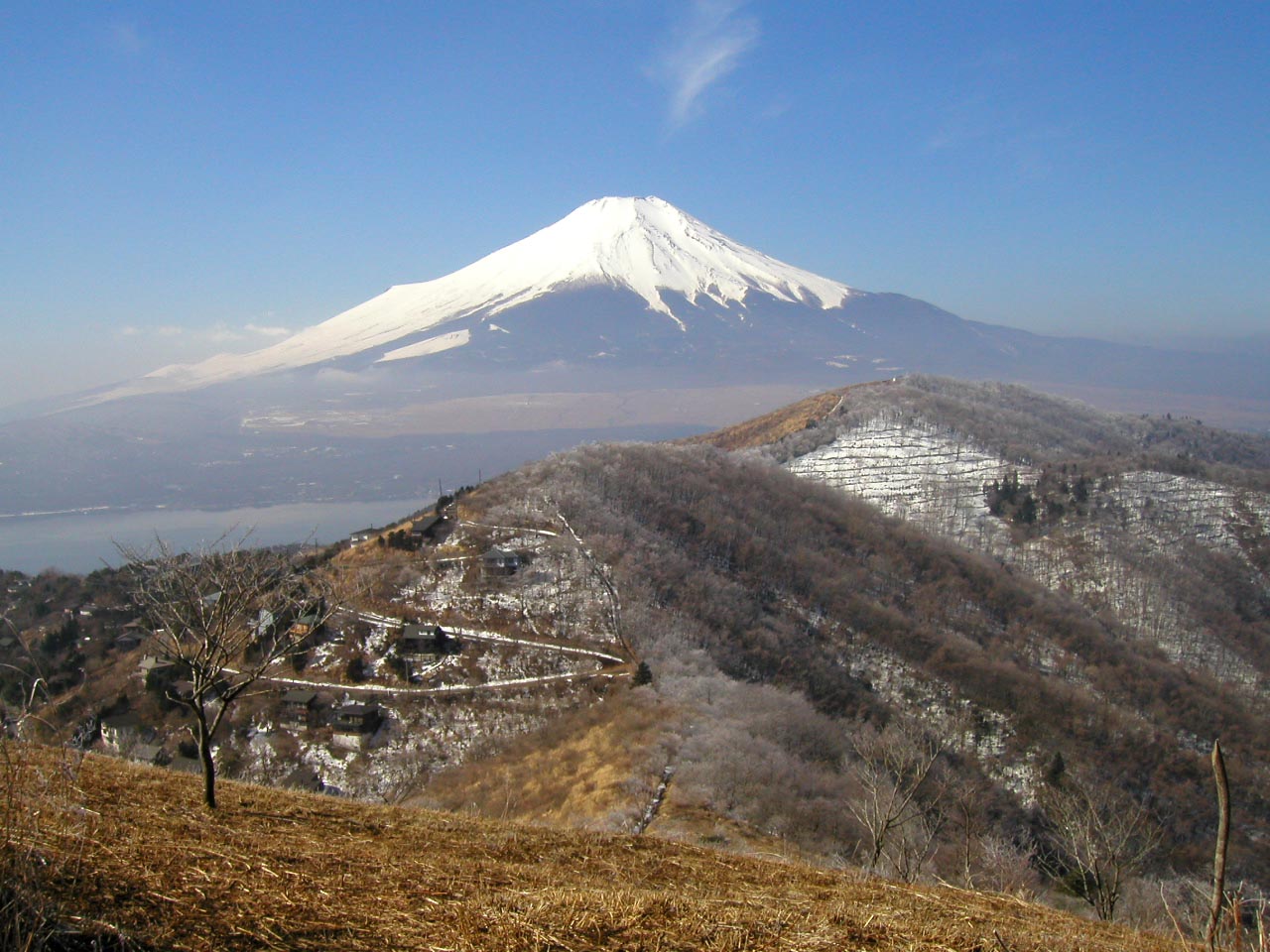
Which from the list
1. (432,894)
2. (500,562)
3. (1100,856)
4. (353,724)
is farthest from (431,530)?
(432,894)

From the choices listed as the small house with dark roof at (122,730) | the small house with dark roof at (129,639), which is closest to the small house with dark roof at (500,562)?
the small house with dark roof at (122,730)

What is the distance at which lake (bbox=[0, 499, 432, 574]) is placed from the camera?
69.8 metres

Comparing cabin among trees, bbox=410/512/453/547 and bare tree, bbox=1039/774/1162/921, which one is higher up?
cabin among trees, bbox=410/512/453/547

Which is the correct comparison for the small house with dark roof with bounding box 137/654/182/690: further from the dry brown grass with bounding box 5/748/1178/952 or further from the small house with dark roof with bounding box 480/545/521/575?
the dry brown grass with bounding box 5/748/1178/952

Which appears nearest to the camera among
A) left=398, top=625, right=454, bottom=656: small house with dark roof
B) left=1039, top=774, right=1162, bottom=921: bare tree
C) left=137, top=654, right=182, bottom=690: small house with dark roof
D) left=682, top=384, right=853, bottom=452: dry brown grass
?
left=1039, top=774, right=1162, bottom=921: bare tree

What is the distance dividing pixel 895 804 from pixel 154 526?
274 feet

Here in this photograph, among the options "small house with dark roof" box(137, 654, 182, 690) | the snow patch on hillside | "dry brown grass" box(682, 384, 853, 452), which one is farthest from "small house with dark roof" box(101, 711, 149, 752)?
the snow patch on hillside

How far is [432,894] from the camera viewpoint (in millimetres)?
4938

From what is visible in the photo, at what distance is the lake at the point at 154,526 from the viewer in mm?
69750

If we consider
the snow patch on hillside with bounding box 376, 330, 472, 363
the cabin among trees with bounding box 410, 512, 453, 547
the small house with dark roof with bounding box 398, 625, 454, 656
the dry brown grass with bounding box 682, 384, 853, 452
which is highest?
the snow patch on hillside with bounding box 376, 330, 472, 363

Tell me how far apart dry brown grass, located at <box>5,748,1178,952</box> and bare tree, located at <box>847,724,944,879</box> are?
185 inches

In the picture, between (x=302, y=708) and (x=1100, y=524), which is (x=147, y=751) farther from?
(x=1100, y=524)

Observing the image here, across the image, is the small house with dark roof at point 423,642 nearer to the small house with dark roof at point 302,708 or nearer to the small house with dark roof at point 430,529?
the small house with dark roof at point 302,708

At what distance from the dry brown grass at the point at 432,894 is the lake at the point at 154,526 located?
64047mm
